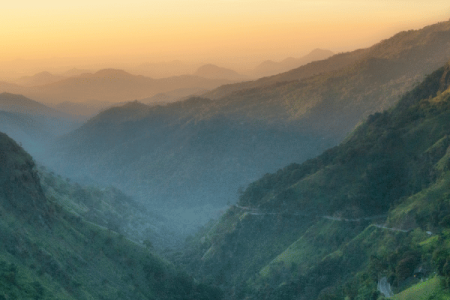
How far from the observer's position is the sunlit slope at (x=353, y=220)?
6594cm

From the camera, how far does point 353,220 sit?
3573 inches

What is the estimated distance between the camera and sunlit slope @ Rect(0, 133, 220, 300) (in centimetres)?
6181

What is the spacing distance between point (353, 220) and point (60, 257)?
45399 mm

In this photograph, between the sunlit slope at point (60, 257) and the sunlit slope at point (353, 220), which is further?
the sunlit slope at point (353, 220)

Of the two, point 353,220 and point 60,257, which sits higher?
point 60,257

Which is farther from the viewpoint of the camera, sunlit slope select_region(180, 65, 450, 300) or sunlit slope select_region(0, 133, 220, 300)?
sunlit slope select_region(180, 65, 450, 300)

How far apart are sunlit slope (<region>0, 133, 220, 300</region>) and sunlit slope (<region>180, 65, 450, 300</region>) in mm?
15917

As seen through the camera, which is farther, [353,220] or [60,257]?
[353,220]

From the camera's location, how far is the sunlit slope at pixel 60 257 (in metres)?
61.8

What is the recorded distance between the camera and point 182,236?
17612 centimetres

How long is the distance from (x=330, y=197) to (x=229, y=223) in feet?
102

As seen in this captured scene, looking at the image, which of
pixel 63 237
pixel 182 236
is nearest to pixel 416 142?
pixel 63 237

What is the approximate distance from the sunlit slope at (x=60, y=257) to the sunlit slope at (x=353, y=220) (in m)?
15.9

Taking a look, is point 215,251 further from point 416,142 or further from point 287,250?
point 416,142
